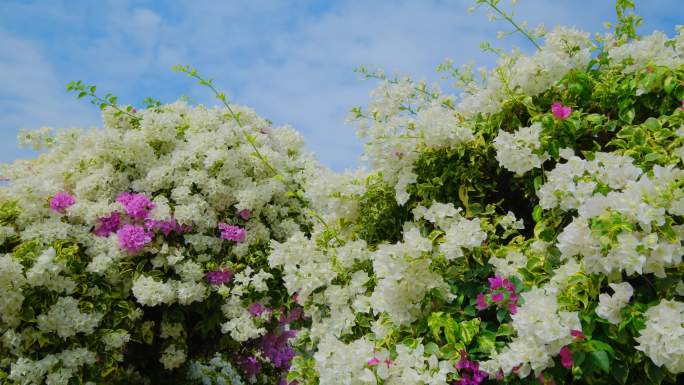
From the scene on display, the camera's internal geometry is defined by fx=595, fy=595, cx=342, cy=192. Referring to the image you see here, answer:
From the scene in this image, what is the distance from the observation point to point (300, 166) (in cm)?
538

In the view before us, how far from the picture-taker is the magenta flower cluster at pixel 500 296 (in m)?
2.74

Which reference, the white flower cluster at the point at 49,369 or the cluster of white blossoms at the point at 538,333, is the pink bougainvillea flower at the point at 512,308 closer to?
the cluster of white blossoms at the point at 538,333

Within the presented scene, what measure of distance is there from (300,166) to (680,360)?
3675 millimetres

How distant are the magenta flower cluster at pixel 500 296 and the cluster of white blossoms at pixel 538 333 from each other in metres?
0.22

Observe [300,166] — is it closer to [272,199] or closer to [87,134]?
[272,199]

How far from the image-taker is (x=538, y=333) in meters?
2.35

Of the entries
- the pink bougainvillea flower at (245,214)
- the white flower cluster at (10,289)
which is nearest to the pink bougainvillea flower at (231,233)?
the pink bougainvillea flower at (245,214)

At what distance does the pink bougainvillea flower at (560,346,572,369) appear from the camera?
93.2 inches

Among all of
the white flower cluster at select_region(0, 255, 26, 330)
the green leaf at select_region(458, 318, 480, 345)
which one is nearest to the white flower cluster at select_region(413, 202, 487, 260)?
the green leaf at select_region(458, 318, 480, 345)

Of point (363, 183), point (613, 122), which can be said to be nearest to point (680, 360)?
point (613, 122)

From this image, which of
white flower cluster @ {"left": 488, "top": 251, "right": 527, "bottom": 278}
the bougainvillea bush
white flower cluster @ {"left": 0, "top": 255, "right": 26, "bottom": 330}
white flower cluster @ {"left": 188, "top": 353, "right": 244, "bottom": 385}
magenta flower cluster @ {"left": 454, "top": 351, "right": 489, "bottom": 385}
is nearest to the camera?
the bougainvillea bush

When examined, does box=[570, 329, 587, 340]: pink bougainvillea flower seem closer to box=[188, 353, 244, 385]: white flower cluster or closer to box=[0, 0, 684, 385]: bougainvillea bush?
box=[0, 0, 684, 385]: bougainvillea bush

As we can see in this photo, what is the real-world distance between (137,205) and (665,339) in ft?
12.1

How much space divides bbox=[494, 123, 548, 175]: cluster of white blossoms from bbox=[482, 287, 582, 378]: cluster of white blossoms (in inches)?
27.9
